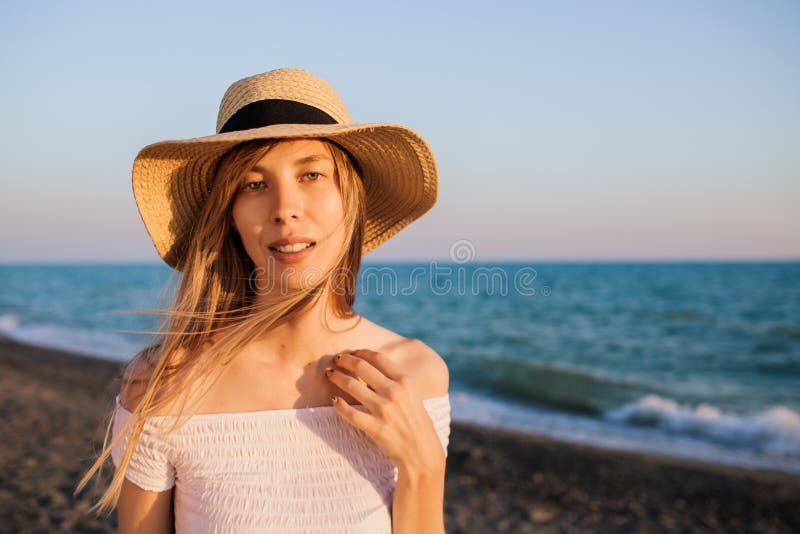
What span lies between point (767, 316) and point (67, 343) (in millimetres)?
27999

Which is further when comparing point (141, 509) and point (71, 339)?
point (71, 339)

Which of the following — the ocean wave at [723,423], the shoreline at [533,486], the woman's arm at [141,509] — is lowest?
the shoreline at [533,486]

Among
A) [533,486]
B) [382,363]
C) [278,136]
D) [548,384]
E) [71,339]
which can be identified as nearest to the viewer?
[278,136]

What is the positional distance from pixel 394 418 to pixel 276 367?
0.45 meters

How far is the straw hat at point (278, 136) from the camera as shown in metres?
1.68

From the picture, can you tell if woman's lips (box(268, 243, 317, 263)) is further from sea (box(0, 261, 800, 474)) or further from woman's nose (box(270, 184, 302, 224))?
sea (box(0, 261, 800, 474))

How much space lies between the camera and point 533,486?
21.0ft

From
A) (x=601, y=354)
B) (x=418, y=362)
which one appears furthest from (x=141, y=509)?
(x=601, y=354)

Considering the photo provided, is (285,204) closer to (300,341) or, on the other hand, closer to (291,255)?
(291,255)

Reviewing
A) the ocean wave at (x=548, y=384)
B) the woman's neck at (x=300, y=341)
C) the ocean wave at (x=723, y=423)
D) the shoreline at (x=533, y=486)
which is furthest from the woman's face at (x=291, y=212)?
the ocean wave at (x=548, y=384)

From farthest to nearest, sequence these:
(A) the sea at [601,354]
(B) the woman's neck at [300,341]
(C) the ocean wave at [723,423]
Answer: (A) the sea at [601,354]
(C) the ocean wave at [723,423]
(B) the woman's neck at [300,341]

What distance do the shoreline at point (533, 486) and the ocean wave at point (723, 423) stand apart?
1.50 meters

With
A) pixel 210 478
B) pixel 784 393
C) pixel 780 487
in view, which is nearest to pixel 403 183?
pixel 210 478

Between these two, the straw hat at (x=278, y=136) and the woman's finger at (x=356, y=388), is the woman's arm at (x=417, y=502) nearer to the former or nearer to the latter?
the woman's finger at (x=356, y=388)
